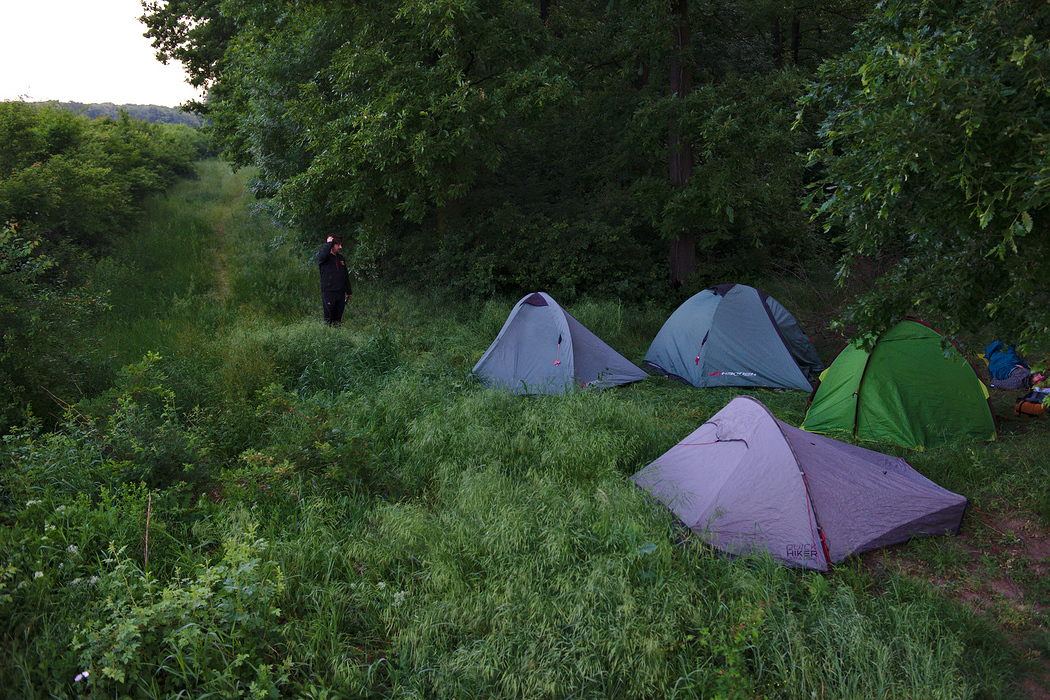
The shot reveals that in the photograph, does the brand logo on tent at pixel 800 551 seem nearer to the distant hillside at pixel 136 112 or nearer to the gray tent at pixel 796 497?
the gray tent at pixel 796 497

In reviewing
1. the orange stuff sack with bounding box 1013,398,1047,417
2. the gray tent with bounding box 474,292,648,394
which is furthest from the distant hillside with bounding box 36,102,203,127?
the orange stuff sack with bounding box 1013,398,1047,417

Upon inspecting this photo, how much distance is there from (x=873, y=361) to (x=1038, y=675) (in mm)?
3680

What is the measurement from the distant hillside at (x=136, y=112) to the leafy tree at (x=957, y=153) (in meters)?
15.6

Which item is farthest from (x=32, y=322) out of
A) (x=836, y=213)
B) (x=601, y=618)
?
(x=836, y=213)

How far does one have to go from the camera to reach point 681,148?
39.0ft

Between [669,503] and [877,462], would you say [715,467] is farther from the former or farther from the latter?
[877,462]

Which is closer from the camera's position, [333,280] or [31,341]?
[31,341]

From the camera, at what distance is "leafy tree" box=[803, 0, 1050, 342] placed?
3352 mm

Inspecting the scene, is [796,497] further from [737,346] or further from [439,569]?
[737,346]

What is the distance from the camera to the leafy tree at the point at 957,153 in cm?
335

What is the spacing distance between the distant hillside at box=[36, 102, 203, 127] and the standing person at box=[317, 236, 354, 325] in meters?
8.75

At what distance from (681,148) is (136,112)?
44843mm

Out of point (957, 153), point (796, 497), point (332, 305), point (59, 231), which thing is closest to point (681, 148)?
point (332, 305)

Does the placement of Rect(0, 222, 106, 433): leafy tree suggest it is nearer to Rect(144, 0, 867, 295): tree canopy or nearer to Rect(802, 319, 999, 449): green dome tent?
Rect(144, 0, 867, 295): tree canopy
